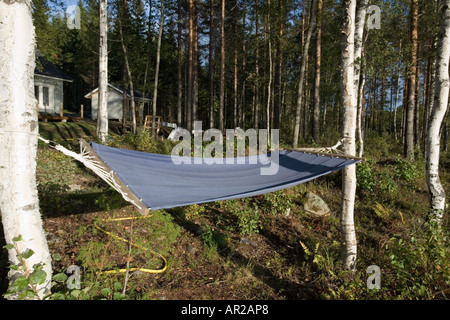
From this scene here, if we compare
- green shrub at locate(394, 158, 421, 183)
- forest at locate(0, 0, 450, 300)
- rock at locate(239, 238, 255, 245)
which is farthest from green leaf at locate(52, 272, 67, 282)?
green shrub at locate(394, 158, 421, 183)

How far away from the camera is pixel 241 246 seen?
338cm

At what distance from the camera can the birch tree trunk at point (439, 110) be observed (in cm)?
352

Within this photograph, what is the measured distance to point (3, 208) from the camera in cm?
146

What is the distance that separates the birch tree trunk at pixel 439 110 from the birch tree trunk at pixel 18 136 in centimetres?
429

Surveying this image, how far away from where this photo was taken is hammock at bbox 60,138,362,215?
1984 millimetres

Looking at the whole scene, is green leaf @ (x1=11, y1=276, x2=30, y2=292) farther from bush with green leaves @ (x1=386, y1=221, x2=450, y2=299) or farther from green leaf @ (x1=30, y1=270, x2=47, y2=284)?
bush with green leaves @ (x1=386, y1=221, x2=450, y2=299)

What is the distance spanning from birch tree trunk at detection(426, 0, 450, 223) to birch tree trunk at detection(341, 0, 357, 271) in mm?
1669

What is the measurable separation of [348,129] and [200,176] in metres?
1.59

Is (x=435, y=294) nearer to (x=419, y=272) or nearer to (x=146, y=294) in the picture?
(x=419, y=272)

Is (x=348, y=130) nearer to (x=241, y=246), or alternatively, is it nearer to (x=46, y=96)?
(x=241, y=246)

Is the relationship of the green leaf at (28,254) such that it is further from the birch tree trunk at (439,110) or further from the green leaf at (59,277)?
the birch tree trunk at (439,110)

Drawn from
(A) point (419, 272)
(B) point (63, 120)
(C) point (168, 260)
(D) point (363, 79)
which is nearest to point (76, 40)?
(B) point (63, 120)

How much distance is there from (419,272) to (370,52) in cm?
491

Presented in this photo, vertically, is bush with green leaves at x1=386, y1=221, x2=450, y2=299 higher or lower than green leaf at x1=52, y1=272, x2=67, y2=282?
lower
